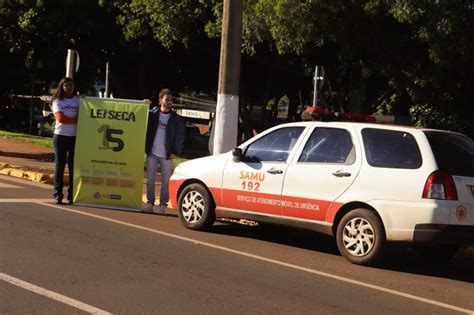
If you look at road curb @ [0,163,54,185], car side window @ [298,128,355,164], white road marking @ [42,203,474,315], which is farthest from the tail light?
road curb @ [0,163,54,185]

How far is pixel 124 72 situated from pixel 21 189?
20.3m

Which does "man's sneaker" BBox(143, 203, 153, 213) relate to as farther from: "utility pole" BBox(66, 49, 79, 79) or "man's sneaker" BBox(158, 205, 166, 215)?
"utility pole" BBox(66, 49, 79, 79)

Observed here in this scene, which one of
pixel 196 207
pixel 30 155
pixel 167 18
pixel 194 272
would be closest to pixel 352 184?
pixel 194 272

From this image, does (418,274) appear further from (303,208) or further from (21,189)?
(21,189)

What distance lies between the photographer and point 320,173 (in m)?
7.43

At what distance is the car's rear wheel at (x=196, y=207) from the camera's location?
8500 mm

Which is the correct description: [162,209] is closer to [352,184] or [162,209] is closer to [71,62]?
[352,184]

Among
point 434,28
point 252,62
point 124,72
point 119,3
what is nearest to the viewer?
point 434,28

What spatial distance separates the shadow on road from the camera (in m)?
7.36

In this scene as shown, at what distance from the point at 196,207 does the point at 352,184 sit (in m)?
2.41

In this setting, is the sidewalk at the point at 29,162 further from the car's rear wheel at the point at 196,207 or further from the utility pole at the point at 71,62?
→ the car's rear wheel at the point at 196,207

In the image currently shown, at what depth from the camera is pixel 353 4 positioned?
14203 millimetres

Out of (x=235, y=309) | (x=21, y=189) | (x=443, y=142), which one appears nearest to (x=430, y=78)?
(x=443, y=142)

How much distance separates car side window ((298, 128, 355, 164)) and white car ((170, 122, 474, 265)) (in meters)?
0.01
